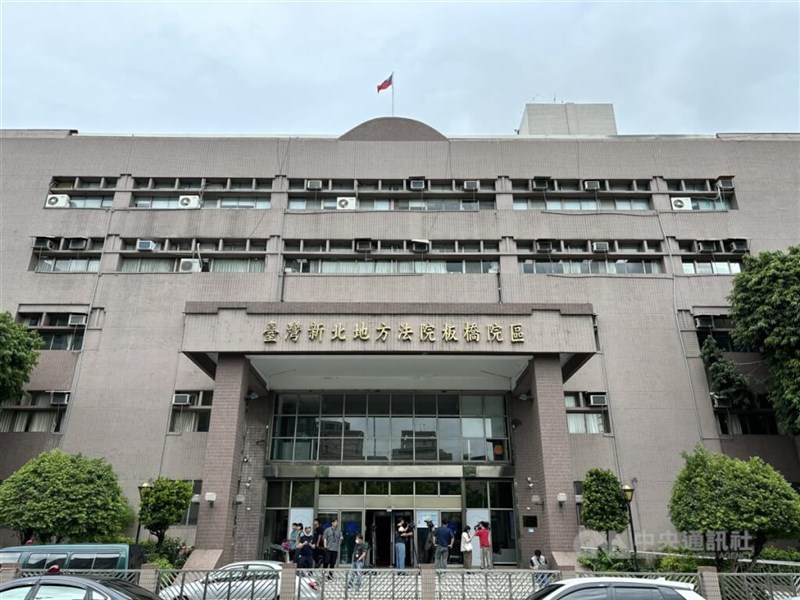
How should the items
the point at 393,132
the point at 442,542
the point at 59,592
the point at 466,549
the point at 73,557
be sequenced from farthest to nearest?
the point at 393,132, the point at 466,549, the point at 442,542, the point at 73,557, the point at 59,592

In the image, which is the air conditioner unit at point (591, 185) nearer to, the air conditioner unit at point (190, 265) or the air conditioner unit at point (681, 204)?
the air conditioner unit at point (681, 204)

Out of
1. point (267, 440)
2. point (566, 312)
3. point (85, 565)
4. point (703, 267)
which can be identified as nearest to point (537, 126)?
point (703, 267)

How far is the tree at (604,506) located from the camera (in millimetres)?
15289

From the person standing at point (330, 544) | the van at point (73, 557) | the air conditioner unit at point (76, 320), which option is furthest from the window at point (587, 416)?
the air conditioner unit at point (76, 320)

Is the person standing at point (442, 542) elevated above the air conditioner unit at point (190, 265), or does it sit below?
below

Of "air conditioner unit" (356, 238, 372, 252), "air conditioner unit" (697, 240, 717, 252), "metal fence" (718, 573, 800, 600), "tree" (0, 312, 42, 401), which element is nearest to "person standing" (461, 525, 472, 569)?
"metal fence" (718, 573, 800, 600)

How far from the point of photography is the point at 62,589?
6.79 metres

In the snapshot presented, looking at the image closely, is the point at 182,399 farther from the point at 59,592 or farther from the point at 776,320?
the point at 776,320

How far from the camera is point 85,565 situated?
12141 millimetres

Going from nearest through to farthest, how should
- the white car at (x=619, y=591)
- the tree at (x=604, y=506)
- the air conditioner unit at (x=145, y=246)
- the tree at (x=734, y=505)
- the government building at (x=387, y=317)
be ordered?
A: 1. the white car at (x=619, y=591)
2. the tree at (x=734, y=505)
3. the tree at (x=604, y=506)
4. the government building at (x=387, y=317)
5. the air conditioner unit at (x=145, y=246)

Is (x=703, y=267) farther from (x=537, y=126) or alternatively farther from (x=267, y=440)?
(x=267, y=440)

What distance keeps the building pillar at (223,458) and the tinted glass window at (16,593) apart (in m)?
8.94

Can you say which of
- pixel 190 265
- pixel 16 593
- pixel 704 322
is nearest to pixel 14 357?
pixel 190 265

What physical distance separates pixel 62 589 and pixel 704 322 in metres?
22.6
